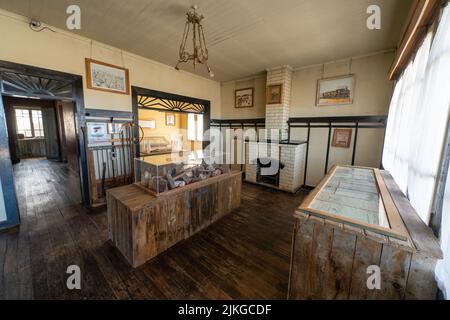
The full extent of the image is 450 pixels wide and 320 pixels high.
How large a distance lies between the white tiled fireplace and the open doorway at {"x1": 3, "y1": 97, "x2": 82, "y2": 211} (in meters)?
3.98

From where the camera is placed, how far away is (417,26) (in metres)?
1.56

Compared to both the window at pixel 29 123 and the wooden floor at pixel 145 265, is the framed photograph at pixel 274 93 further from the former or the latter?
the window at pixel 29 123

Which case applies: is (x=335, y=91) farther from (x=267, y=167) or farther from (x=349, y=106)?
(x=267, y=167)

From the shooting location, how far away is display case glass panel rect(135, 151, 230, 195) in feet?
6.98

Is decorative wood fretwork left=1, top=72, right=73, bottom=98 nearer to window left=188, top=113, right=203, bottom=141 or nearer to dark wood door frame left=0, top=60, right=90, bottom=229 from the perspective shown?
dark wood door frame left=0, top=60, right=90, bottom=229

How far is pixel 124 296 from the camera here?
1.50 metres

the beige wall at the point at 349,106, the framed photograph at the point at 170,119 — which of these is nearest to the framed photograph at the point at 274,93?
the beige wall at the point at 349,106

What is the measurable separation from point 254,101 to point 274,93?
2.96ft

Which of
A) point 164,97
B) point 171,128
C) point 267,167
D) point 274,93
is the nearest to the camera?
point 164,97

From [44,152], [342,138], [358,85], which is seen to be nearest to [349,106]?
[358,85]

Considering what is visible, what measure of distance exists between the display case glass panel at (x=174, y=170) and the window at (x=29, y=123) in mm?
9154

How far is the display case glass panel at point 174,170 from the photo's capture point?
2.13m
